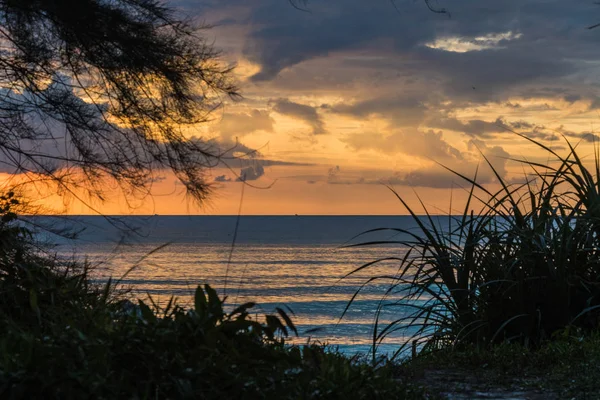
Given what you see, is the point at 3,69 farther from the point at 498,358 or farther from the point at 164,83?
the point at 498,358

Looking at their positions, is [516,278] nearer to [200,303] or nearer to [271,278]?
[200,303]

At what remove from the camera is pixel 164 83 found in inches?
263

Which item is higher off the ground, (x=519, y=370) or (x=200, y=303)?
(x=200, y=303)

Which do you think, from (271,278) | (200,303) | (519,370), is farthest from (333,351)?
A: (271,278)

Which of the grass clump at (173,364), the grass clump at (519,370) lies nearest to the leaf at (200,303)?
the grass clump at (173,364)

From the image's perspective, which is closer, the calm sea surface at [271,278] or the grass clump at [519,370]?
the grass clump at [519,370]

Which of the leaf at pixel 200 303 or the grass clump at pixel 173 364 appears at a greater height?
the leaf at pixel 200 303

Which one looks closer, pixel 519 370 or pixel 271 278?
pixel 519 370

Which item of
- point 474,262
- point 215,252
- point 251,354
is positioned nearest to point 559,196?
point 474,262

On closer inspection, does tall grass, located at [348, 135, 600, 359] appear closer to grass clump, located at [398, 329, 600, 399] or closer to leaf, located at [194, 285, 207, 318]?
grass clump, located at [398, 329, 600, 399]

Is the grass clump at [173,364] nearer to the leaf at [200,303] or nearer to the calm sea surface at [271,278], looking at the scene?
the leaf at [200,303]

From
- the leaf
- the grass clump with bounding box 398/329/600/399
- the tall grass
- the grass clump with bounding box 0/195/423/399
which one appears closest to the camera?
the grass clump with bounding box 0/195/423/399

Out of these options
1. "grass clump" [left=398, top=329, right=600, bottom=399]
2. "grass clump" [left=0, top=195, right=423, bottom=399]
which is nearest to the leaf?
"grass clump" [left=0, top=195, right=423, bottom=399]

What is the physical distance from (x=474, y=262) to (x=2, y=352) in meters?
4.24
